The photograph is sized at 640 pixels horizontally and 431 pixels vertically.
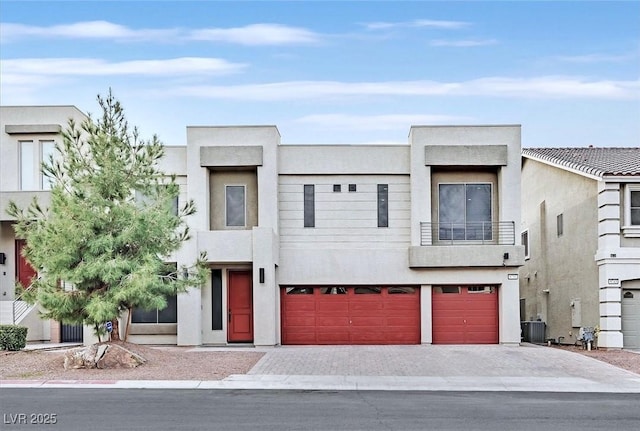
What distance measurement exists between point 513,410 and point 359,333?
13450 millimetres

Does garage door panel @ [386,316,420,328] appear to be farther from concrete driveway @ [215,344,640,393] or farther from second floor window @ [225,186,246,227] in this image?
second floor window @ [225,186,246,227]

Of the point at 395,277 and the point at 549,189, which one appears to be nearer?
the point at 395,277

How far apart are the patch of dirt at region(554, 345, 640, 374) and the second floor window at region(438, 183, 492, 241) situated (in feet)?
16.4

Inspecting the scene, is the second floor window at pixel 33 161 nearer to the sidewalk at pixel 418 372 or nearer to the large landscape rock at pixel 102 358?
the large landscape rock at pixel 102 358

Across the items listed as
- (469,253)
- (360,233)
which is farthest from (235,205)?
(469,253)

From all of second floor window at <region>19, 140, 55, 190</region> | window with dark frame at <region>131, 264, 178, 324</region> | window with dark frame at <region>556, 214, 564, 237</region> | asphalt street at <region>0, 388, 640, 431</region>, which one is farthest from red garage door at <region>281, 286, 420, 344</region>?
asphalt street at <region>0, 388, 640, 431</region>

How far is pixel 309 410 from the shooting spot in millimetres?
13555

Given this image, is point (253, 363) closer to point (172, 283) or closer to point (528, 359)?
point (172, 283)

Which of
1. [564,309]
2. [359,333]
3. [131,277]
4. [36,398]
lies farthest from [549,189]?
[36,398]

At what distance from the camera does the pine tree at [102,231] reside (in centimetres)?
1938

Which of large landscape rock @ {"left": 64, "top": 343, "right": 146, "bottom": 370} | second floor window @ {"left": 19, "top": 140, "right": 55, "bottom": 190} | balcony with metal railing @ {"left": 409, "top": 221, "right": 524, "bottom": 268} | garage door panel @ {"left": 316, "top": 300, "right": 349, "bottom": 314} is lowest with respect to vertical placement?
large landscape rock @ {"left": 64, "top": 343, "right": 146, "bottom": 370}

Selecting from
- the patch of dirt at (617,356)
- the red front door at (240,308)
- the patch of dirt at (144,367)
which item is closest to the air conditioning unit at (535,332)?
the patch of dirt at (617,356)

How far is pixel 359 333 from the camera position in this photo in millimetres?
27109

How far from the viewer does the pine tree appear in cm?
1938
